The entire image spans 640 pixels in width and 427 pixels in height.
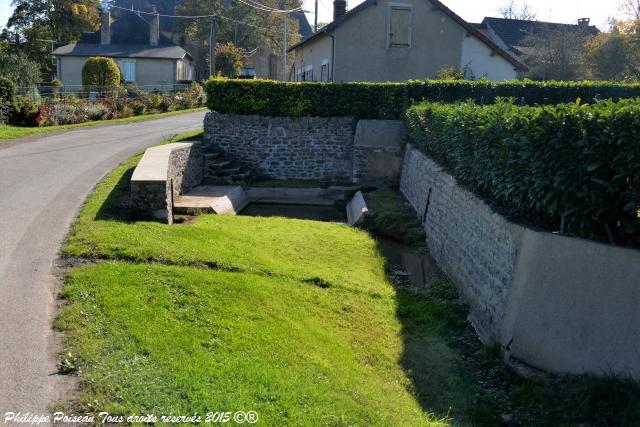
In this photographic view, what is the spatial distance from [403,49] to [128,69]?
29315 millimetres

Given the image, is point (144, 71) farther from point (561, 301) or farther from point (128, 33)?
point (561, 301)

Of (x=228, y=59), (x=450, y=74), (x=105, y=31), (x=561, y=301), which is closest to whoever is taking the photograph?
(x=561, y=301)

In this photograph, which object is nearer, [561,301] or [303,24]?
[561,301]

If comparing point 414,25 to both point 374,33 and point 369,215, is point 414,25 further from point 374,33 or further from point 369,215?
point 369,215

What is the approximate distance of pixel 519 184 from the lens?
690 centimetres

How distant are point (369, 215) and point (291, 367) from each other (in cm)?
803

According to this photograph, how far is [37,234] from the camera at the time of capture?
8.77 meters

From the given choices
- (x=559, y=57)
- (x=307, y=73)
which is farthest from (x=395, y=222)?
(x=559, y=57)

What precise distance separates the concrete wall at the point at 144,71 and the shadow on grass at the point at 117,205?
1387 inches

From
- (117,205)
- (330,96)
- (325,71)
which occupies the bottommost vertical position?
(117,205)

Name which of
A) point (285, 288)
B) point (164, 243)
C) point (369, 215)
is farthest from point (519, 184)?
point (369, 215)

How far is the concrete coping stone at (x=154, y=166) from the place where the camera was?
10380 mm

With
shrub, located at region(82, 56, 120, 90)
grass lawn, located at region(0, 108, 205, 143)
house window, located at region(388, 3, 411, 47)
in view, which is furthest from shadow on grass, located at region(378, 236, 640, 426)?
shrub, located at region(82, 56, 120, 90)

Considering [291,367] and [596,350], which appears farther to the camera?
[596,350]
